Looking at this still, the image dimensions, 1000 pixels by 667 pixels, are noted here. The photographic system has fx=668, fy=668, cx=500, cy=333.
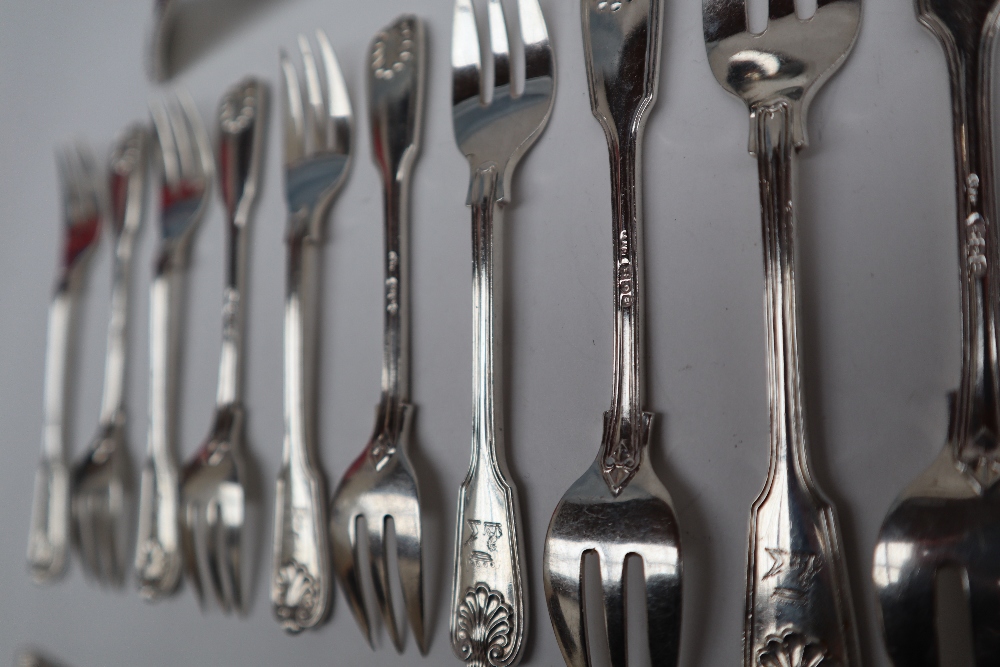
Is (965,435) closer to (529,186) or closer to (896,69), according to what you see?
(896,69)

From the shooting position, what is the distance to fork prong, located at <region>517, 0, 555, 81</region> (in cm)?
70

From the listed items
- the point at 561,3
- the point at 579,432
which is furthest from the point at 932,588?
the point at 561,3

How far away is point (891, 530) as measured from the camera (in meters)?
0.50

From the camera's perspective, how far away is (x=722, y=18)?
61cm

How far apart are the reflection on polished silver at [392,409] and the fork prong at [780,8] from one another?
0.39m

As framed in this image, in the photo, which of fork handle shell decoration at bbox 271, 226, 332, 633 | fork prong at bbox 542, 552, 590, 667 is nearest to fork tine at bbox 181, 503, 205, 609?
fork handle shell decoration at bbox 271, 226, 332, 633

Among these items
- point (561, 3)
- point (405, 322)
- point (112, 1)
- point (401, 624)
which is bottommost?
point (401, 624)

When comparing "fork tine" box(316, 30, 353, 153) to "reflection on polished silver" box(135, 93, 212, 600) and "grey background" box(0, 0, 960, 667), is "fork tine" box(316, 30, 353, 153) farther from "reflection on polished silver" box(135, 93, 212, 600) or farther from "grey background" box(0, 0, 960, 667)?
"reflection on polished silver" box(135, 93, 212, 600)

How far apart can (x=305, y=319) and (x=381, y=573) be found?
1.05 ft

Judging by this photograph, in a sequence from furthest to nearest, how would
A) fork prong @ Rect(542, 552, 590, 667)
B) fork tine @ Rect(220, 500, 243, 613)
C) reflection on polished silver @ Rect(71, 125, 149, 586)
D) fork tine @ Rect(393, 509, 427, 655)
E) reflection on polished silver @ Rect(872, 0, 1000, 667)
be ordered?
1. reflection on polished silver @ Rect(71, 125, 149, 586)
2. fork tine @ Rect(220, 500, 243, 613)
3. fork tine @ Rect(393, 509, 427, 655)
4. fork prong @ Rect(542, 552, 590, 667)
5. reflection on polished silver @ Rect(872, 0, 1000, 667)

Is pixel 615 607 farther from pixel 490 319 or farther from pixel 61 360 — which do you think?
pixel 61 360

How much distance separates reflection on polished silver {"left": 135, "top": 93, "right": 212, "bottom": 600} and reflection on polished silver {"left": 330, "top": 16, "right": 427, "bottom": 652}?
12.3 inches

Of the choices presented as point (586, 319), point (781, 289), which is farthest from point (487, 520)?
point (781, 289)

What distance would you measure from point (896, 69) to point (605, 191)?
0.87 feet
